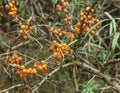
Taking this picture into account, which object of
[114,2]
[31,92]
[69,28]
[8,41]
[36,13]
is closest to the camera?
[31,92]

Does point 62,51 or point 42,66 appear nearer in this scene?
point 42,66

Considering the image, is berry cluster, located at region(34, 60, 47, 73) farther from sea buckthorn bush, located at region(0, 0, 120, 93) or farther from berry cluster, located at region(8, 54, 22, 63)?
berry cluster, located at region(8, 54, 22, 63)

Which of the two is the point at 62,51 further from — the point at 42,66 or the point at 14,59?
the point at 14,59

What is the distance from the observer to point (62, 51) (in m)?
2.40

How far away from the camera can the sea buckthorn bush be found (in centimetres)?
235

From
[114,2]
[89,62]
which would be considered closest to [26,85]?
[89,62]

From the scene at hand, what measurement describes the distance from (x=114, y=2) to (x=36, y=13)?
1.21m

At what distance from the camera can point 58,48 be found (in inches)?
92.4

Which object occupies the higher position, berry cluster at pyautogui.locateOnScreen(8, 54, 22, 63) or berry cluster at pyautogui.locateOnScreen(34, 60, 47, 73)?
berry cluster at pyautogui.locateOnScreen(8, 54, 22, 63)

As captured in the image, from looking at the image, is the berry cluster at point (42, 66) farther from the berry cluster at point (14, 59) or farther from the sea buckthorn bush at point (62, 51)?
the berry cluster at point (14, 59)

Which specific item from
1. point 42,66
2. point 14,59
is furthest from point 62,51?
point 14,59

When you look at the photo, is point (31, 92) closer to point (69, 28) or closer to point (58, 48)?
point (58, 48)

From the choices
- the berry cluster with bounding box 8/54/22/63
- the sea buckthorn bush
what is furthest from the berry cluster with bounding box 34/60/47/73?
the berry cluster with bounding box 8/54/22/63

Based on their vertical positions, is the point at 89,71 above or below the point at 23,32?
below
